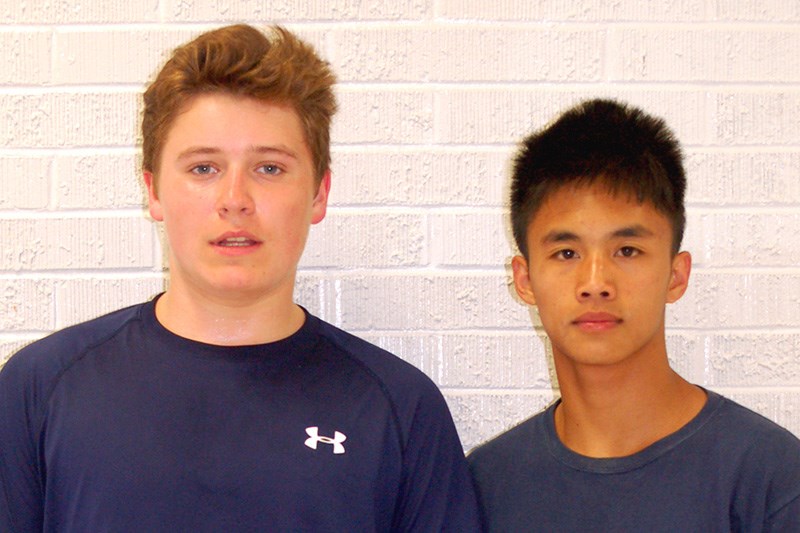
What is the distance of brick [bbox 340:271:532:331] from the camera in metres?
1.86

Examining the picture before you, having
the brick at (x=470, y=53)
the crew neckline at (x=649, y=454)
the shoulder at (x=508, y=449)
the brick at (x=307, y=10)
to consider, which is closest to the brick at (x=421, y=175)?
the brick at (x=470, y=53)

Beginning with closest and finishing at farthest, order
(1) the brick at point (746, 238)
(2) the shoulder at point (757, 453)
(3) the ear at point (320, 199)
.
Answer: (2) the shoulder at point (757, 453)
(3) the ear at point (320, 199)
(1) the brick at point (746, 238)

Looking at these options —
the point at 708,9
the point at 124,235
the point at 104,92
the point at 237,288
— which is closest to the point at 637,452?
the point at 237,288

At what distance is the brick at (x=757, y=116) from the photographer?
1.84 meters

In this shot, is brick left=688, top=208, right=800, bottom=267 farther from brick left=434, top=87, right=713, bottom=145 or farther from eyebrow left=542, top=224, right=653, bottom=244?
eyebrow left=542, top=224, right=653, bottom=244

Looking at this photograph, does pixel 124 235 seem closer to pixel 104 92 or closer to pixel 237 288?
pixel 104 92

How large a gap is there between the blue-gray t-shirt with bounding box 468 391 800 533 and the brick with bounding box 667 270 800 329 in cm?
38

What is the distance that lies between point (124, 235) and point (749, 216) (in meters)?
1.23

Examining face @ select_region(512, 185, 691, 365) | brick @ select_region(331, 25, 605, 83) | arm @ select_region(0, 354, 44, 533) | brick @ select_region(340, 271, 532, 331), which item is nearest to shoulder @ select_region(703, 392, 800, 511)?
face @ select_region(512, 185, 691, 365)

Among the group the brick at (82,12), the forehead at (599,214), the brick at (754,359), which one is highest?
the brick at (82,12)

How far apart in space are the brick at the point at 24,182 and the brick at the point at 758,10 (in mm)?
1358

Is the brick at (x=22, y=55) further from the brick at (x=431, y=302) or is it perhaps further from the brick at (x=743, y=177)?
the brick at (x=743, y=177)

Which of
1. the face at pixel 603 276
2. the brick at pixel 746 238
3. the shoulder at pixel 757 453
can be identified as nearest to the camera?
the shoulder at pixel 757 453

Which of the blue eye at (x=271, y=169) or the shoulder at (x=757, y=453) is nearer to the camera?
the shoulder at (x=757, y=453)
